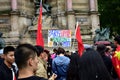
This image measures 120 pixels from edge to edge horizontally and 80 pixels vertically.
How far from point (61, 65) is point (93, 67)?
5134mm

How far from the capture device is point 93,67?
4.10 metres

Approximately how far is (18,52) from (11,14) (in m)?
24.2

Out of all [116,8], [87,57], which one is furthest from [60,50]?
[116,8]

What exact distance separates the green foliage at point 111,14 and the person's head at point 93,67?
33683mm

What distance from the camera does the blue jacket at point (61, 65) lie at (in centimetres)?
914

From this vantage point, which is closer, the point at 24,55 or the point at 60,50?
the point at 24,55

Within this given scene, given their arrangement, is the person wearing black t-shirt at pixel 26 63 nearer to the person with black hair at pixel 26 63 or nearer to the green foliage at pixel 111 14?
the person with black hair at pixel 26 63

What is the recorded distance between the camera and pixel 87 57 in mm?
4133

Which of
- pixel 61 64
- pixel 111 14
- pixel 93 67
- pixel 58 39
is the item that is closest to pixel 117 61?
pixel 93 67

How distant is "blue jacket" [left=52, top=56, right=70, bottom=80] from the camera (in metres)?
9.14

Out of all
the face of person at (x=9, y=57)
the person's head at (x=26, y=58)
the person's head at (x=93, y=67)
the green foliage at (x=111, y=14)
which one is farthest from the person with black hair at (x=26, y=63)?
the green foliage at (x=111, y=14)

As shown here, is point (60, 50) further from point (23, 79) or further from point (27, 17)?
point (27, 17)

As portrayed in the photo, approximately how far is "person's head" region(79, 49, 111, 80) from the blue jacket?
4.94m

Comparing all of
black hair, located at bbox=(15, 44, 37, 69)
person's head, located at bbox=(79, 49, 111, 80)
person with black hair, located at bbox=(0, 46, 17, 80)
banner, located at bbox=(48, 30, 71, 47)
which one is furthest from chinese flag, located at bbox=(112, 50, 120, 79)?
banner, located at bbox=(48, 30, 71, 47)
